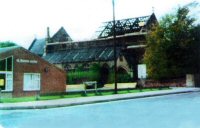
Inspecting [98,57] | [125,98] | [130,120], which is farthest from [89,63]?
[125,98]

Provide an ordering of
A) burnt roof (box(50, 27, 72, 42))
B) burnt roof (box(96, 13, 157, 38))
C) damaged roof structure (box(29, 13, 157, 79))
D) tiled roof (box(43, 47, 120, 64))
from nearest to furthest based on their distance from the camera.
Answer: burnt roof (box(50, 27, 72, 42)) → burnt roof (box(96, 13, 157, 38)) → damaged roof structure (box(29, 13, 157, 79)) → tiled roof (box(43, 47, 120, 64))

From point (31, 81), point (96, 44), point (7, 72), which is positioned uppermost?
point (96, 44)

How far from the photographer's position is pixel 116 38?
8570 mm

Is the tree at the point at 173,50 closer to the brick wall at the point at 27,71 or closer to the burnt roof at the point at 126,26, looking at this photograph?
the burnt roof at the point at 126,26

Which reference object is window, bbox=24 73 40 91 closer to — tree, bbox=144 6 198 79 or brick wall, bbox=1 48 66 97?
brick wall, bbox=1 48 66 97

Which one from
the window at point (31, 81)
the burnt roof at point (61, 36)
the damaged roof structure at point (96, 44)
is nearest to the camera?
the burnt roof at point (61, 36)

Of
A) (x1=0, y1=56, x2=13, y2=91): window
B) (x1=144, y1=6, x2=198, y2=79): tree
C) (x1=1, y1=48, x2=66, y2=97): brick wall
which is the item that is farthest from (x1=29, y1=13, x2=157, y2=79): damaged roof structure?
(x1=0, y1=56, x2=13, y2=91): window

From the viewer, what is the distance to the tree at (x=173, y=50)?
8305 mm

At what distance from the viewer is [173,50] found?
8625 millimetres

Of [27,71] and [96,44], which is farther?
[27,71]

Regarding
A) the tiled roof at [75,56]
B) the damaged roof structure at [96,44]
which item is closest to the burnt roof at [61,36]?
the damaged roof structure at [96,44]

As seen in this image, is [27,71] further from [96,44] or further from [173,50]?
[173,50]

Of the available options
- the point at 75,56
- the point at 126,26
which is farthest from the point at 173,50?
the point at 75,56

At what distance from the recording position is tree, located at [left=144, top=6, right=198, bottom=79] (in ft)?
27.2
